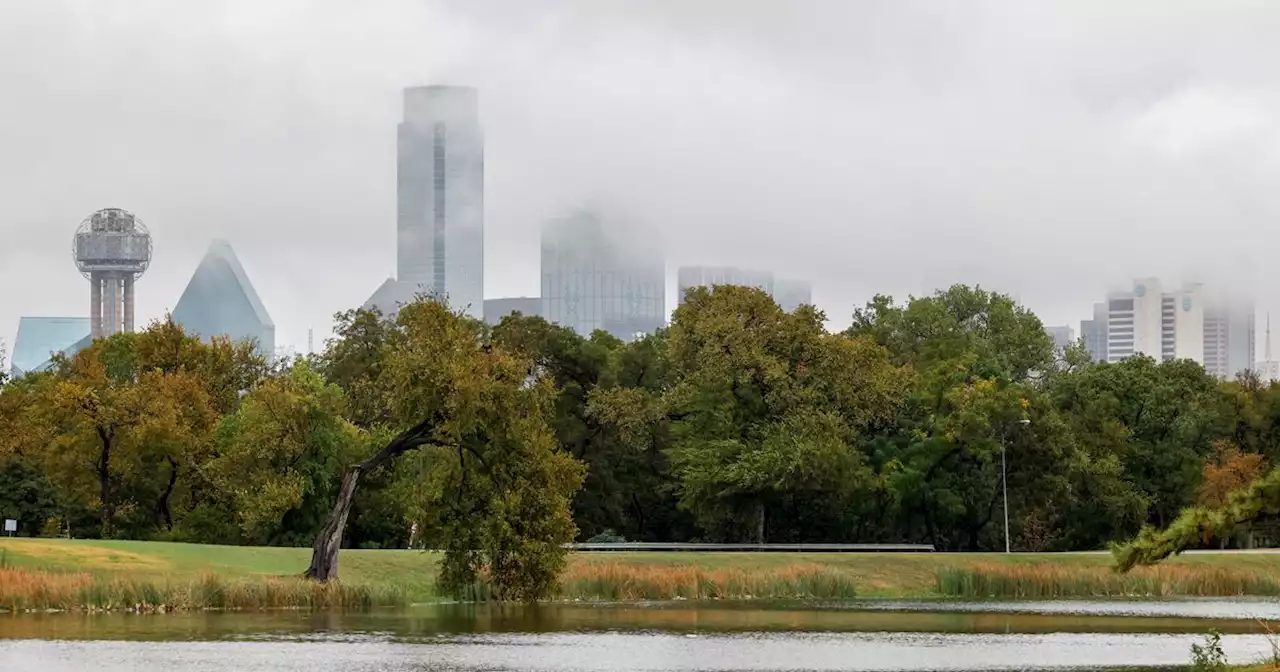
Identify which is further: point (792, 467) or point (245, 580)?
point (792, 467)

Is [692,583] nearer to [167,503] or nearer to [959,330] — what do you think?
[167,503]

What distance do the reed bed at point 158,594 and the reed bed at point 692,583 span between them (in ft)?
31.3

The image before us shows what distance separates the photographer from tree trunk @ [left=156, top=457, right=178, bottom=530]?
94250 millimetres

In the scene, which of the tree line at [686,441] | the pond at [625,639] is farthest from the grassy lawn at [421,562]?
the tree line at [686,441]

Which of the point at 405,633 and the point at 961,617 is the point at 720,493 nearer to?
the point at 961,617

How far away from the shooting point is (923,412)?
102062 mm

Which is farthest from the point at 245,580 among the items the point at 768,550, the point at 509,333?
the point at 509,333

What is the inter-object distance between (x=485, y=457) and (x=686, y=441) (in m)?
39.2

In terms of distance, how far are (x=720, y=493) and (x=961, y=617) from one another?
35234 millimetres

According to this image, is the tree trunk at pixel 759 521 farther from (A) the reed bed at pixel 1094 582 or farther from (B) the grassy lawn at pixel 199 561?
(B) the grassy lawn at pixel 199 561

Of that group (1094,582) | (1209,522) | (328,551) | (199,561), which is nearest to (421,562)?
(199,561)

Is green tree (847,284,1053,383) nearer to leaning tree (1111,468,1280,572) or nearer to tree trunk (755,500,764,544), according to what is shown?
tree trunk (755,500,764,544)

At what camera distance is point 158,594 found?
5356 centimetres

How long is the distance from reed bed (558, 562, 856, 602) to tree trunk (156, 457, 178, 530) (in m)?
32.1
